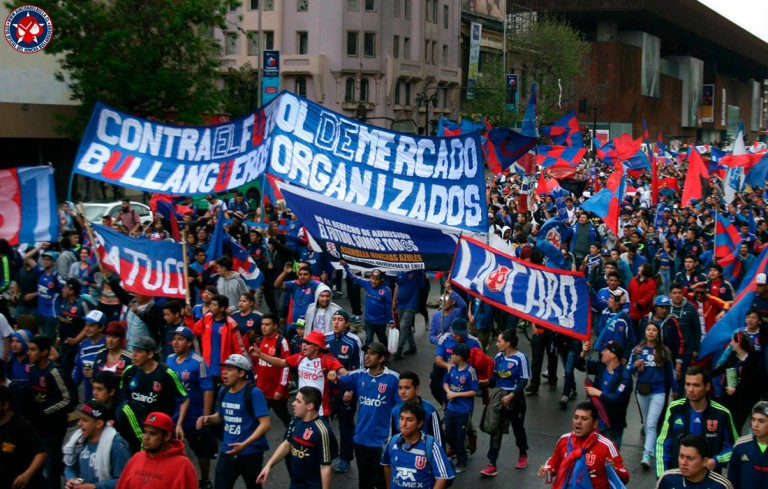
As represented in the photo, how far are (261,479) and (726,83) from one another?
456 ft

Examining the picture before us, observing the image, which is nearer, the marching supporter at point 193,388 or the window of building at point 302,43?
the marching supporter at point 193,388

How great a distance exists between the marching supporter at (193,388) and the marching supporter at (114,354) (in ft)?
1.33

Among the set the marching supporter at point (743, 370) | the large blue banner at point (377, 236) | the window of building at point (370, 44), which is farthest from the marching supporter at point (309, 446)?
the window of building at point (370, 44)

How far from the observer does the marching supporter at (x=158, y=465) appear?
6.05 metres

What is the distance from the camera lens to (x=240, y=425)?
306 inches

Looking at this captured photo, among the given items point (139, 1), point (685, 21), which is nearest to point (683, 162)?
point (139, 1)

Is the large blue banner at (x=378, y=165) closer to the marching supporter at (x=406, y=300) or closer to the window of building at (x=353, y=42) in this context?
the marching supporter at (x=406, y=300)

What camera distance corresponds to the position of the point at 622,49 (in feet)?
303

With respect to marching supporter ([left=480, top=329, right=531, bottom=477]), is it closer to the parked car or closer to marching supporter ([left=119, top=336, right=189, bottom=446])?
marching supporter ([left=119, top=336, right=189, bottom=446])

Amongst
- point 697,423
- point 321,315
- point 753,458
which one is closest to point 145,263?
point 321,315

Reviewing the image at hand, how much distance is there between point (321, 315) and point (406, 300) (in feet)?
10.6

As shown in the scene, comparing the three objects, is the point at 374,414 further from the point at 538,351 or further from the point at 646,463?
the point at 538,351

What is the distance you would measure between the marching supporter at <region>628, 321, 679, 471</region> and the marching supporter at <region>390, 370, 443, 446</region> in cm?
293

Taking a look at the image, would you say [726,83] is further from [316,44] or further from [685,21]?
[316,44]
